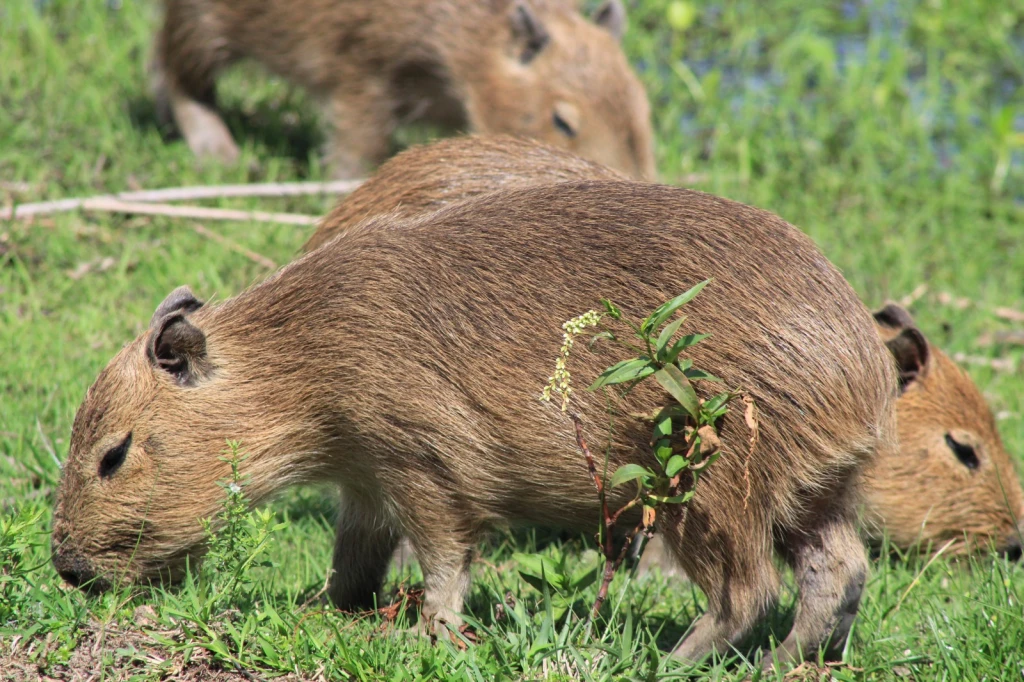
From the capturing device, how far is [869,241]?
725cm

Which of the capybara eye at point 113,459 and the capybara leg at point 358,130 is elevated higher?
the capybara eye at point 113,459

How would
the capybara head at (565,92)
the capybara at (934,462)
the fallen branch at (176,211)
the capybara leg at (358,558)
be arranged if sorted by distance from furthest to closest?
the capybara head at (565,92)
the fallen branch at (176,211)
the capybara at (934,462)
the capybara leg at (358,558)

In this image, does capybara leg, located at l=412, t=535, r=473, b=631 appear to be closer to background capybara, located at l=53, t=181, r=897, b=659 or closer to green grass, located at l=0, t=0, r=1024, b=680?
background capybara, located at l=53, t=181, r=897, b=659

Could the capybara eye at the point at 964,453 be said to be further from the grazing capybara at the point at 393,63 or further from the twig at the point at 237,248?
the twig at the point at 237,248

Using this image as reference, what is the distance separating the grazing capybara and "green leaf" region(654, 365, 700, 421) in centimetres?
407

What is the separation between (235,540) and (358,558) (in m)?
0.58

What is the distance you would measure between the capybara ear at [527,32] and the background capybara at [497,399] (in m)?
3.66

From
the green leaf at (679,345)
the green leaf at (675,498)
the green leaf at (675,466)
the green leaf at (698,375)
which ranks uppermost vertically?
the green leaf at (679,345)

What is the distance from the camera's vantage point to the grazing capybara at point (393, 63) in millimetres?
7195

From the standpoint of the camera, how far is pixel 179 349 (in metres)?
3.65

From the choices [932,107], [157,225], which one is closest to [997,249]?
[932,107]

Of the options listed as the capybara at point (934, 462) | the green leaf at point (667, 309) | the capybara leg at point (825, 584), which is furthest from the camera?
the capybara at point (934, 462)

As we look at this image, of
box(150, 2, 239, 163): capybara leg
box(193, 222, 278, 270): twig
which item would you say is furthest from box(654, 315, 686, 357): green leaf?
box(150, 2, 239, 163): capybara leg

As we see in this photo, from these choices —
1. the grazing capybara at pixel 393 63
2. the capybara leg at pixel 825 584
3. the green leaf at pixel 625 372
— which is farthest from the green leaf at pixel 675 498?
the grazing capybara at pixel 393 63
